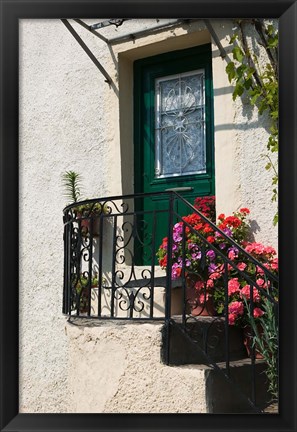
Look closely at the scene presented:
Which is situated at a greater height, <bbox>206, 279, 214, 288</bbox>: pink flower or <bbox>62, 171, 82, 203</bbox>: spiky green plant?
<bbox>62, 171, 82, 203</bbox>: spiky green plant

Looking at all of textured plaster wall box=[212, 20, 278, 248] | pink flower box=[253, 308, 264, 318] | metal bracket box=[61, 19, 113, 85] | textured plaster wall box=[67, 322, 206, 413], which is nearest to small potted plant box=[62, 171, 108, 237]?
metal bracket box=[61, 19, 113, 85]

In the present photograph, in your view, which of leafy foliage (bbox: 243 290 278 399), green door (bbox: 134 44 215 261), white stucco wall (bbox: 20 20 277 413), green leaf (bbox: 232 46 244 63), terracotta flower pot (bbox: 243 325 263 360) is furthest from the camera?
white stucco wall (bbox: 20 20 277 413)

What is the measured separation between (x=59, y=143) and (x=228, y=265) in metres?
2.59

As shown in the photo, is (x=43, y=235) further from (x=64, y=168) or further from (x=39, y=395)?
(x=39, y=395)

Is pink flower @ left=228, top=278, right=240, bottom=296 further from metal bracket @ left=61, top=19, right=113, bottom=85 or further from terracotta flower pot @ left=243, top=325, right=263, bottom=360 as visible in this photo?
metal bracket @ left=61, top=19, right=113, bottom=85

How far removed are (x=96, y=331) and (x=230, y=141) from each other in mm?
1997

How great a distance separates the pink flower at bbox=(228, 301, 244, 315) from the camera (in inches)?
187

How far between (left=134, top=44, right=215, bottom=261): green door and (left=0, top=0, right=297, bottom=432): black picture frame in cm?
303

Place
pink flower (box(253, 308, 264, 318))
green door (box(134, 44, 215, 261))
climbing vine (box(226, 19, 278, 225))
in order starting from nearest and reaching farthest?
pink flower (box(253, 308, 264, 318)), climbing vine (box(226, 19, 278, 225)), green door (box(134, 44, 215, 261))

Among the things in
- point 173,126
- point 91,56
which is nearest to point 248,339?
point 173,126

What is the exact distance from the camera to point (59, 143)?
273 inches
